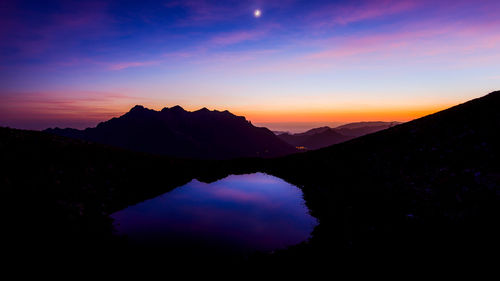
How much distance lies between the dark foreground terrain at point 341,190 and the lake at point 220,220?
34.7 inches

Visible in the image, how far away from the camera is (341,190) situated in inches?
740

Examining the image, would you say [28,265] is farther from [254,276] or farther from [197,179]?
[197,179]

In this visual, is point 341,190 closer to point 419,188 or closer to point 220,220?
point 419,188

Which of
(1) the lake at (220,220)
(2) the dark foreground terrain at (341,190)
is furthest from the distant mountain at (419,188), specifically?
(1) the lake at (220,220)

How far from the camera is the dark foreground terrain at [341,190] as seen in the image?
33.4ft

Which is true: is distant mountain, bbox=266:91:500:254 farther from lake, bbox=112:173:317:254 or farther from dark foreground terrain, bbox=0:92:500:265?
lake, bbox=112:173:317:254

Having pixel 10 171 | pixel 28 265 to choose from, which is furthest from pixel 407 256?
pixel 10 171

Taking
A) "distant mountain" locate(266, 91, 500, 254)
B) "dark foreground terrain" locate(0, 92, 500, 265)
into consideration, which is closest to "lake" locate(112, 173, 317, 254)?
"dark foreground terrain" locate(0, 92, 500, 265)

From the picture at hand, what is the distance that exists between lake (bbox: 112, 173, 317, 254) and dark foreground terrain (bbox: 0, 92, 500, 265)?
2.89ft

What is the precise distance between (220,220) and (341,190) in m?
9.91

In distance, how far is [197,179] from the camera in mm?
26672

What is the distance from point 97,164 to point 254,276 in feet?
67.8

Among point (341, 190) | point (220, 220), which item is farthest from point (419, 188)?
point (220, 220)

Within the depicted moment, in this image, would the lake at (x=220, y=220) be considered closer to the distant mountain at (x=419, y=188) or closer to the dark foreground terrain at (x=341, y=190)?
the dark foreground terrain at (x=341, y=190)
